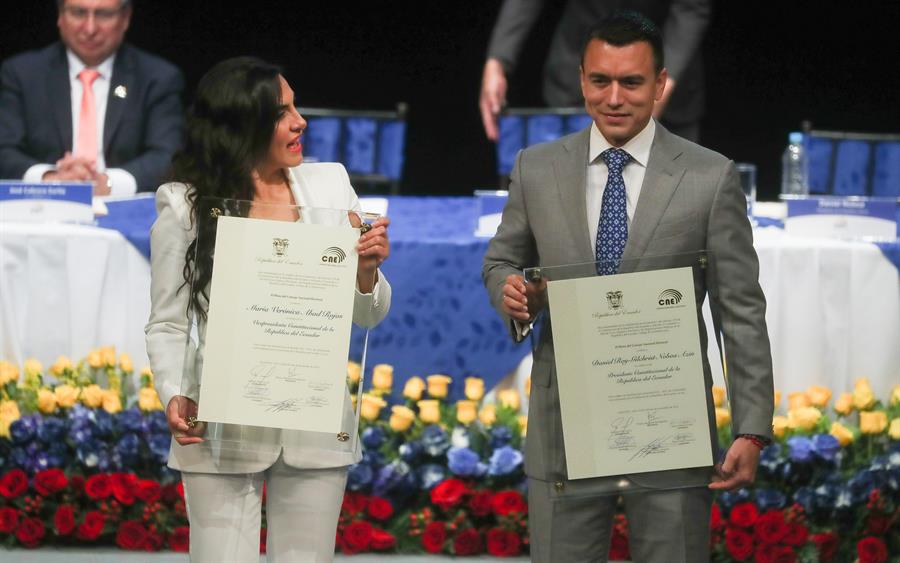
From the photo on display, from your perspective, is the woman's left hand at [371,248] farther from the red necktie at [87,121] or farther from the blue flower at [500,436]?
the red necktie at [87,121]

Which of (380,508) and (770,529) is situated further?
(380,508)

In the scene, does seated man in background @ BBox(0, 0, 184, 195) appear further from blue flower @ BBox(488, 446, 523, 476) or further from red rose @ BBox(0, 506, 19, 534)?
blue flower @ BBox(488, 446, 523, 476)

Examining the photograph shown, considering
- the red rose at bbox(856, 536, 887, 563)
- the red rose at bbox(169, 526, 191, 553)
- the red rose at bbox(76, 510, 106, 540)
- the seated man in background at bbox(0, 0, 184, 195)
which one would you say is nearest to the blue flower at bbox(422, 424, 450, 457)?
the red rose at bbox(169, 526, 191, 553)

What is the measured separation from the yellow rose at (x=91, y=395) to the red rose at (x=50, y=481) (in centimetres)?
21

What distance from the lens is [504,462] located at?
3.44m

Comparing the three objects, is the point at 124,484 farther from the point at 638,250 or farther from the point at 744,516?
the point at 638,250

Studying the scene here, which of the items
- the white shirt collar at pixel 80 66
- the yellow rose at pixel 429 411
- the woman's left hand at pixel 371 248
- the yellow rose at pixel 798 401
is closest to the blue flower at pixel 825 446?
the yellow rose at pixel 798 401

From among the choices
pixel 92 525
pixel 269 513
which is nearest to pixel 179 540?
pixel 92 525

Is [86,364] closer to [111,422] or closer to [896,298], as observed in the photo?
[111,422]

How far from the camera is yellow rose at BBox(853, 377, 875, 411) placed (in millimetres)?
3467

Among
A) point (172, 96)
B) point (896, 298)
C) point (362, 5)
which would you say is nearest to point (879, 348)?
point (896, 298)

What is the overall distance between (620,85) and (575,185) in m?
0.18

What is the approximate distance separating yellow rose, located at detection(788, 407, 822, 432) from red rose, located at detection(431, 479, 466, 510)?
91cm

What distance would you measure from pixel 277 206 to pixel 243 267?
0.38ft
